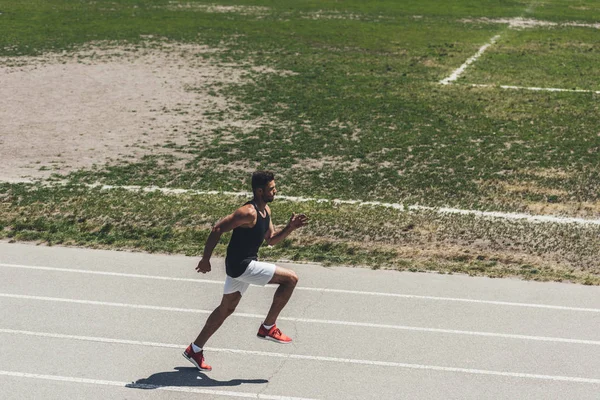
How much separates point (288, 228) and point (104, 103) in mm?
16345

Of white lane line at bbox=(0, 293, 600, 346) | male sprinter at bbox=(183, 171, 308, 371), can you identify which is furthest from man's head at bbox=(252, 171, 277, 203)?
white lane line at bbox=(0, 293, 600, 346)

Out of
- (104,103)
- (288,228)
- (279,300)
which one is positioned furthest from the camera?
(104,103)

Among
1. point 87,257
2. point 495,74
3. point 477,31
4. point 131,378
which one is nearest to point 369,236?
point 87,257

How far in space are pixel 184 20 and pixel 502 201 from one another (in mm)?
26732

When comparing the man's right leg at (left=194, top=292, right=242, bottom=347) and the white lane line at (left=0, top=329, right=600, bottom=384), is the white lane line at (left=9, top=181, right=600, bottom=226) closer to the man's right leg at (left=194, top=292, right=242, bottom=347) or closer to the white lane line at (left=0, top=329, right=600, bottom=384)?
the white lane line at (left=0, top=329, right=600, bottom=384)

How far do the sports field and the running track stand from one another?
1022 millimetres

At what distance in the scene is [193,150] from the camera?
65.7 feet

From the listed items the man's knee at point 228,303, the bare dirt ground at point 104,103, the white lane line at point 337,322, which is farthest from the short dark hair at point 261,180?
the bare dirt ground at point 104,103

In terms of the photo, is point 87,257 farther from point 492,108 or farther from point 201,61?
point 201,61

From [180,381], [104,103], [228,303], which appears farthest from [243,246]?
[104,103]

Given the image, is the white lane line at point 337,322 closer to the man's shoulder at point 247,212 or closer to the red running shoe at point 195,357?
the red running shoe at point 195,357

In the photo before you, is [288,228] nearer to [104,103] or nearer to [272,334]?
[272,334]

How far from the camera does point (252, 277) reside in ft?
30.7

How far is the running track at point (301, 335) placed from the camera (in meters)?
9.17
